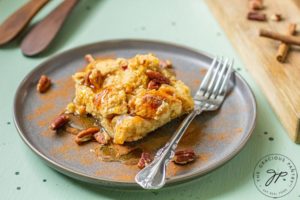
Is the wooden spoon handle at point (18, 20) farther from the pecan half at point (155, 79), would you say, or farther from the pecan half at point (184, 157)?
the pecan half at point (184, 157)

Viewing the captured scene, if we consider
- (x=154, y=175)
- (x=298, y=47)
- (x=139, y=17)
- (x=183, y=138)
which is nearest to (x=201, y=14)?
(x=139, y=17)

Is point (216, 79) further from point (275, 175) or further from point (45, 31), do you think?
point (45, 31)

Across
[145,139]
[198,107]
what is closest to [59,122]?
[145,139]

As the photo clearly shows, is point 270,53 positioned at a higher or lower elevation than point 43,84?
lower

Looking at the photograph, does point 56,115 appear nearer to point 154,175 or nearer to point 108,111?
point 108,111

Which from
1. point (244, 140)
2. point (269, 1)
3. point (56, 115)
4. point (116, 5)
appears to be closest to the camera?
point (244, 140)

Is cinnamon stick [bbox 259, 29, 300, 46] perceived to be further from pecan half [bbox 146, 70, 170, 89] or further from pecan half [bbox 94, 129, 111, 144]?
pecan half [bbox 94, 129, 111, 144]
